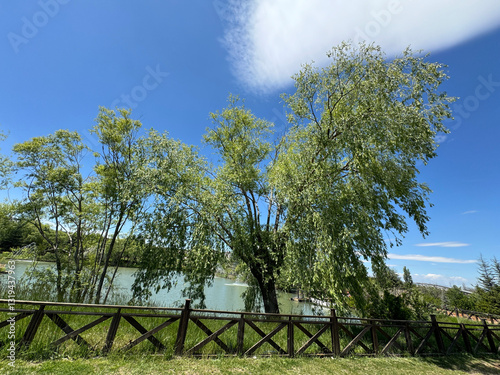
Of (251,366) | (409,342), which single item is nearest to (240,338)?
(251,366)

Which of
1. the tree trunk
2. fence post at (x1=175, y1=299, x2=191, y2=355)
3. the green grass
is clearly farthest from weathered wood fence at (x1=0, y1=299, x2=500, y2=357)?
the tree trunk

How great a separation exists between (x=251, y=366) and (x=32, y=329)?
180 inches

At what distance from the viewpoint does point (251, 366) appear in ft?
16.1

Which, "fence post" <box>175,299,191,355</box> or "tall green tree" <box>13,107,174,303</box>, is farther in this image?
"tall green tree" <box>13,107,174,303</box>

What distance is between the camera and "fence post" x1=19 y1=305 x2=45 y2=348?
423 centimetres

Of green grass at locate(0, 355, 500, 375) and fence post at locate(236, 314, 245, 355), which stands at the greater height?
fence post at locate(236, 314, 245, 355)

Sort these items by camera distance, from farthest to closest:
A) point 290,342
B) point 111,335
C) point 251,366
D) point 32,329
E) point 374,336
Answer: point 374,336 → point 290,342 → point 251,366 → point 111,335 → point 32,329

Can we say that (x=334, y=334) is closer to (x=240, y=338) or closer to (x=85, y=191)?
(x=240, y=338)

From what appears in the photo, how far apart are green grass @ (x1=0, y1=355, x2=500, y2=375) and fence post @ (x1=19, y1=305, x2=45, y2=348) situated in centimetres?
41

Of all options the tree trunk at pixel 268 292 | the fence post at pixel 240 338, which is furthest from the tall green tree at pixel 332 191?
the fence post at pixel 240 338

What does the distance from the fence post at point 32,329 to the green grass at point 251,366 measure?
0.41 meters

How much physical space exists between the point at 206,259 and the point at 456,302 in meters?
45.9

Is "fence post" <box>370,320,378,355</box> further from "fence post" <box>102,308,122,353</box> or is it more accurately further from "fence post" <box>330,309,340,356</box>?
"fence post" <box>102,308,122,353</box>

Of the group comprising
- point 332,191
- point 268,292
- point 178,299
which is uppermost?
point 332,191
